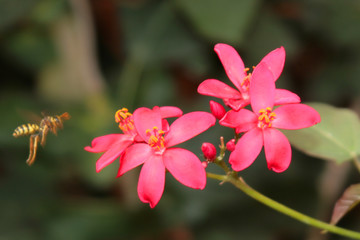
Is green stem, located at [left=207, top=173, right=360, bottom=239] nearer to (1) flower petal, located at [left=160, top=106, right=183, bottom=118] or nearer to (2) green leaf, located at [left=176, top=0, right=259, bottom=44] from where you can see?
(1) flower petal, located at [left=160, top=106, right=183, bottom=118]

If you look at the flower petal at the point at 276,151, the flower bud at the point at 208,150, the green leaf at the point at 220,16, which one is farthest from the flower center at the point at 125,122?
the green leaf at the point at 220,16

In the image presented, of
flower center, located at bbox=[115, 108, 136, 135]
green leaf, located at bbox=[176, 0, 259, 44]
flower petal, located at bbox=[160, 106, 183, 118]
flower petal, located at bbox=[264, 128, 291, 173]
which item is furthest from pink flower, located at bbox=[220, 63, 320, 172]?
green leaf, located at bbox=[176, 0, 259, 44]

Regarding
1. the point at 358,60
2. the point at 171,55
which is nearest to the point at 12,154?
the point at 171,55

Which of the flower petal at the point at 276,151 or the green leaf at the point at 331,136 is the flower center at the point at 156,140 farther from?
the green leaf at the point at 331,136

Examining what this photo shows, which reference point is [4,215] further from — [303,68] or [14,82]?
[303,68]

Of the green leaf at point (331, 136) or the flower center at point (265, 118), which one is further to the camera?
the green leaf at point (331, 136)

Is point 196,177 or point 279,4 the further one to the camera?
point 279,4

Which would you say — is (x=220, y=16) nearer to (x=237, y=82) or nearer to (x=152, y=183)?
(x=237, y=82)
